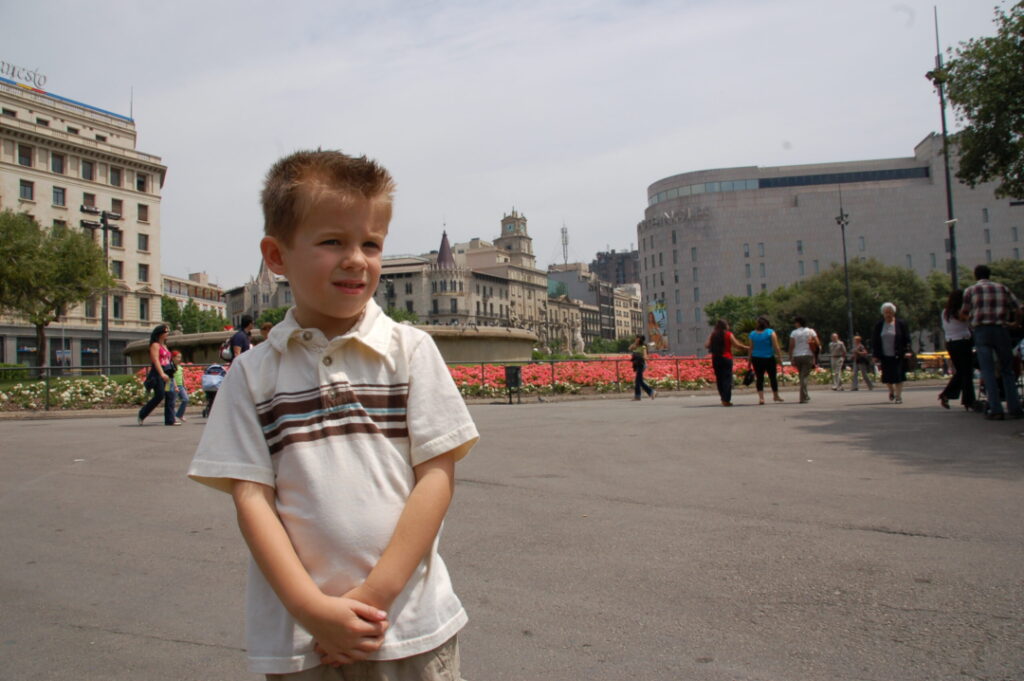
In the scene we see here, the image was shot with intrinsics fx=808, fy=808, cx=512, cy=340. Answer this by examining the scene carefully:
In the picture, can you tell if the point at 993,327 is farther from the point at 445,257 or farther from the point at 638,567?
the point at 445,257

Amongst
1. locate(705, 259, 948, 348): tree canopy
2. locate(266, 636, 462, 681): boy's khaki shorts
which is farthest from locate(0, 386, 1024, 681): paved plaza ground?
locate(705, 259, 948, 348): tree canopy

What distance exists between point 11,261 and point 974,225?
344ft

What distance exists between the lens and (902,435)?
9.26 meters

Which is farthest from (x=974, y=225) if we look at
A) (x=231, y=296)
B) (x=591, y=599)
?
(x=231, y=296)

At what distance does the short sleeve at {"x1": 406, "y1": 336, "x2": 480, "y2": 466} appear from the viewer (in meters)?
1.76

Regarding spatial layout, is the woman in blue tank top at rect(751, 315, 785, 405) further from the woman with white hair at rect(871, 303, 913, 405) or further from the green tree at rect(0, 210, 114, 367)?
the green tree at rect(0, 210, 114, 367)

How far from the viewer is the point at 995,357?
9.88 m

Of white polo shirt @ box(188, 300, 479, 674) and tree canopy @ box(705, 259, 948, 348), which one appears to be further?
tree canopy @ box(705, 259, 948, 348)

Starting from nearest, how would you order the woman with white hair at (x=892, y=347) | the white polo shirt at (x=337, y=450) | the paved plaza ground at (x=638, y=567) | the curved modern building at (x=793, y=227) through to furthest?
the white polo shirt at (x=337, y=450), the paved plaza ground at (x=638, y=567), the woman with white hair at (x=892, y=347), the curved modern building at (x=793, y=227)

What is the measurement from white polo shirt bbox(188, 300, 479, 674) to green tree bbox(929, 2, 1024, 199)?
1950cm

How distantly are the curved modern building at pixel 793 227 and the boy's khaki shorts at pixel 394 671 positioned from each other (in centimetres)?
11232

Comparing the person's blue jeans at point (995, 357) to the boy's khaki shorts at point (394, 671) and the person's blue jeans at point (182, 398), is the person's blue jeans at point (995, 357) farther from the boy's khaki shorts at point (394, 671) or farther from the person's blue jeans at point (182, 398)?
the person's blue jeans at point (182, 398)

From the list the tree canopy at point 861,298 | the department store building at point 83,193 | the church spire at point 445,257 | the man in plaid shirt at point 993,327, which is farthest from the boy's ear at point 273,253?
A: the church spire at point 445,257

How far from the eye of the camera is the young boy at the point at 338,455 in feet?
5.34
